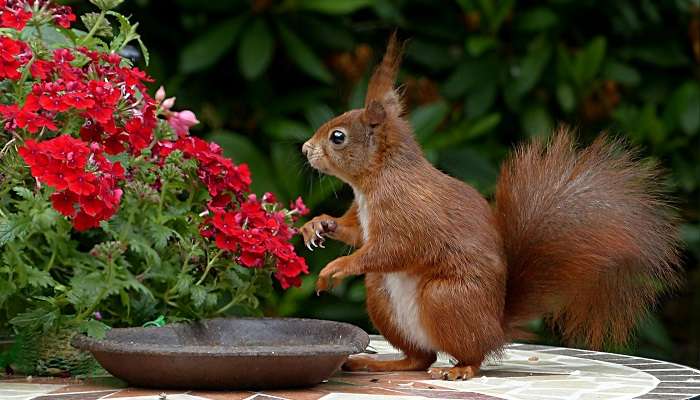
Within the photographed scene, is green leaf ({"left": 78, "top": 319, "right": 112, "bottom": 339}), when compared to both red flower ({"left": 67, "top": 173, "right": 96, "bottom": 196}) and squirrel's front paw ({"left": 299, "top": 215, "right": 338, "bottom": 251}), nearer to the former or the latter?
red flower ({"left": 67, "top": 173, "right": 96, "bottom": 196})

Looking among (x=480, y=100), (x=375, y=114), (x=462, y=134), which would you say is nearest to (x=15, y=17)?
(x=375, y=114)

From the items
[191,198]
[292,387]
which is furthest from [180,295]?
[292,387]

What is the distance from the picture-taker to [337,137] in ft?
8.44

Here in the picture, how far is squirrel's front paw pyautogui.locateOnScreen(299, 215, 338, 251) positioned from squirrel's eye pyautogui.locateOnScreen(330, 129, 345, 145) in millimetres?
167

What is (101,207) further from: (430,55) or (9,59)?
(430,55)

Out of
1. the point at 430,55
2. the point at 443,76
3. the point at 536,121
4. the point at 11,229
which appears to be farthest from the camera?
the point at 443,76

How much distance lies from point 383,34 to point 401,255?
197 centimetres

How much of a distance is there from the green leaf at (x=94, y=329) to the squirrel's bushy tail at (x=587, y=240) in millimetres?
810

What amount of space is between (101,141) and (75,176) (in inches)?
7.6

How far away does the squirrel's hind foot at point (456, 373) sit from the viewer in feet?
7.96

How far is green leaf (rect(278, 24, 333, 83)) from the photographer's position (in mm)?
3984

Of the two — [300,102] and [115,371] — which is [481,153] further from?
[115,371]

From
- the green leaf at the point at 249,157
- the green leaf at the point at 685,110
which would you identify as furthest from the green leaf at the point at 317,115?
the green leaf at the point at 685,110

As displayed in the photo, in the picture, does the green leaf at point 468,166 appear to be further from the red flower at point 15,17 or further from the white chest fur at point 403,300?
the red flower at point 15,17
